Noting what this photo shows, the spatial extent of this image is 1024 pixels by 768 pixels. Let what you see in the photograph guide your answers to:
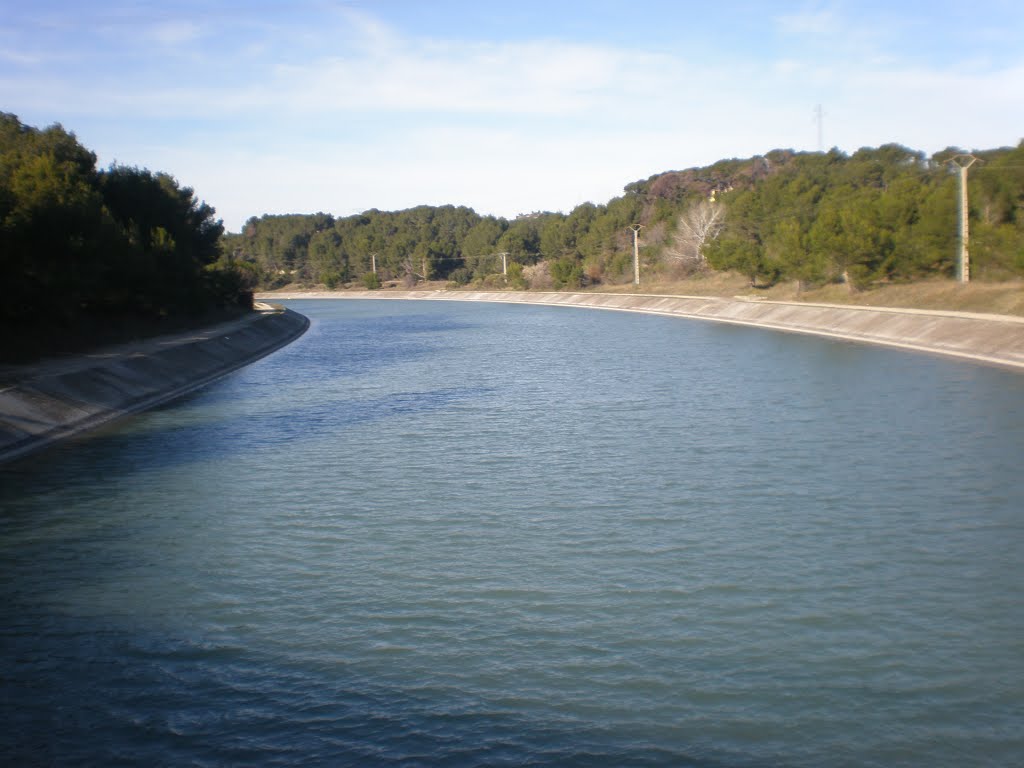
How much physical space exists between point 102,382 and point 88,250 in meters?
6.35

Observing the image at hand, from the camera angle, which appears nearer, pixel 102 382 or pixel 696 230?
pixel 102 382

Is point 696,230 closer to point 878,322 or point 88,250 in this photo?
point 878,322

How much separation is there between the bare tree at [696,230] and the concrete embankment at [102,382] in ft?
149

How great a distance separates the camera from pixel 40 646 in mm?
9062

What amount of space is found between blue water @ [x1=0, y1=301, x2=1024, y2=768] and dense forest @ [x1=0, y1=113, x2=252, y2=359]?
9.26 meters

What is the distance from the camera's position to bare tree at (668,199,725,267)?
78000 millimetres

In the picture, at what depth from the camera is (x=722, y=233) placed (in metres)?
76.6

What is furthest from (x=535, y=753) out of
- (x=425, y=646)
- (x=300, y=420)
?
(x=300, y=420)

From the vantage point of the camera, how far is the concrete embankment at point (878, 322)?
98.5ft

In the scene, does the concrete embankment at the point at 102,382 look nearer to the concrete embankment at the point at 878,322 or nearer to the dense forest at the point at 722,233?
the concrete embankment at the point at 878,322

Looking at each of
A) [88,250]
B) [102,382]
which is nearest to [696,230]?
[88,250]

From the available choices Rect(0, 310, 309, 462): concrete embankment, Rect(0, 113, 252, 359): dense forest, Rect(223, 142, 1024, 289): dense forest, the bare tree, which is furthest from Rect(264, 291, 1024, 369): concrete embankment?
Rect(0, 113, 252, 359): dense forest

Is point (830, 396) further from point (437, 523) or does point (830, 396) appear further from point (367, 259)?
point (367, 259)

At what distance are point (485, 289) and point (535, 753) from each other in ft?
326
